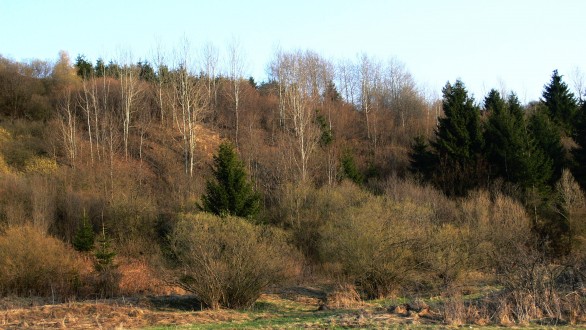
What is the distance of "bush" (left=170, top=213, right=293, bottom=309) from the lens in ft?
65.4

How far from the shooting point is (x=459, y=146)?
144ft

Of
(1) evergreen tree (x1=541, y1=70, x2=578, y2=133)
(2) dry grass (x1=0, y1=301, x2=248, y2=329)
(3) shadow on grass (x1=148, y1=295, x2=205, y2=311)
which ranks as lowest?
(3) shadow on grass (x1=148, y1=295, x2=205, y2=311)

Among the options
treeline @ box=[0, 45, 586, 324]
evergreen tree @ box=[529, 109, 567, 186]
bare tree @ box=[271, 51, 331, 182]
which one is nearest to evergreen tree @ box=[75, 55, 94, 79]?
treeline @ box=[0, 45, 586, 324]

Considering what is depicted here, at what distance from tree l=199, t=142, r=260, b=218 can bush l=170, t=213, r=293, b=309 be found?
447 inches

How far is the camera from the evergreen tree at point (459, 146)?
42.8 meters

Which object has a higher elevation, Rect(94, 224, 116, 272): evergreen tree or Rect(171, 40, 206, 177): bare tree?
Rect(171, 40, 206, 177): bare tree

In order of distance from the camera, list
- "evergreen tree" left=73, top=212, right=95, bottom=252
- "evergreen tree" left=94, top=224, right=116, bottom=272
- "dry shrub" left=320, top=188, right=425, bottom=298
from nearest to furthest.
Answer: "dry shrub" left=320, top=188, right=425, bottom=298
"evergreen tree" left=94, top=224, right=116, bottom=272
"evergreen tree" left=73, top=212, right=95, bottom=252

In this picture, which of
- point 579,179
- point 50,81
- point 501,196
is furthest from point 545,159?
point 50,81

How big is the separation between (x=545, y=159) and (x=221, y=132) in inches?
1136


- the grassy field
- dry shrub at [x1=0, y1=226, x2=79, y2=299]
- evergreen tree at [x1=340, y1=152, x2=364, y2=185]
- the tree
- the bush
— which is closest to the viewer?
the grassy field

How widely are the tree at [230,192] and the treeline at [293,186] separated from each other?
83mm

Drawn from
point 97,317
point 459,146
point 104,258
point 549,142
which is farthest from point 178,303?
point 549,142

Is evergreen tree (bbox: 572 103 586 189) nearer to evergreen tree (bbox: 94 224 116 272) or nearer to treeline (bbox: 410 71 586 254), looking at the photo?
treeline (bbox: 410 71 586 254)

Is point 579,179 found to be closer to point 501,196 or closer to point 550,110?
point 501,196
